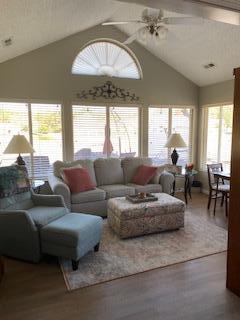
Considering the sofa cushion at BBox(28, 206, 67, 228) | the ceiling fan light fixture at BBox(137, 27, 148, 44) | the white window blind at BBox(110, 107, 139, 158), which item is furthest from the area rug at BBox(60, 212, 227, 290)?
the ceiling fan light fixture at BBox(137, 27, 148, 44)

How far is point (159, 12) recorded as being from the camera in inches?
122

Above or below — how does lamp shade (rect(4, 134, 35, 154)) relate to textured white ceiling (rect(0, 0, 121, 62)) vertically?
below

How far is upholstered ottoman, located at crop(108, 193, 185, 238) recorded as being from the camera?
12.0ft

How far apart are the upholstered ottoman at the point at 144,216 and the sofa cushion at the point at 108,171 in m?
1.11

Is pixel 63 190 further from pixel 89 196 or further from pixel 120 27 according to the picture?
pixel 120 27

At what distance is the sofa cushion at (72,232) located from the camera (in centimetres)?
285

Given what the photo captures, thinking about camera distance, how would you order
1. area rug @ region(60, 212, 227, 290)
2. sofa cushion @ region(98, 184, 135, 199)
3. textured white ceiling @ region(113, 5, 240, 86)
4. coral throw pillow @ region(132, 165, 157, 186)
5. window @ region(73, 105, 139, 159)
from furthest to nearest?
window @ region(73, 105, 139, 159)
coral throw pillow @ region(132, 165, 157, 186)
sofa cushion @ region(98, 184, 135, 199)
textured white ceiling @ region(113, 5, 240, 86)
area rug @ region(60, 212, 227, 290)

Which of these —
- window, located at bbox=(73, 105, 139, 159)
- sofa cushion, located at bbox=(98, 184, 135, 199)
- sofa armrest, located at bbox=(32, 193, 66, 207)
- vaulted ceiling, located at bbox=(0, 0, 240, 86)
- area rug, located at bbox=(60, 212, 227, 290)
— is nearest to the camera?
area rug, located at bbox=(60, 212, 227, 290)

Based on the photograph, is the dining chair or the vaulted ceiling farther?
the dining chair

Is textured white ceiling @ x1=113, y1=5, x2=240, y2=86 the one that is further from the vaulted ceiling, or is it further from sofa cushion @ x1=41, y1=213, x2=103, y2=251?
sofa cushion @ x1=41, y1=213, x2=103, y2=251

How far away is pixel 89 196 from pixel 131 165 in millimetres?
1278

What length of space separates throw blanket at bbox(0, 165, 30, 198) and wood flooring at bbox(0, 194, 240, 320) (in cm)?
90

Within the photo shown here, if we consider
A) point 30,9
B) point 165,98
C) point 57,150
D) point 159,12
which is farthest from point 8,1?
point 165,98

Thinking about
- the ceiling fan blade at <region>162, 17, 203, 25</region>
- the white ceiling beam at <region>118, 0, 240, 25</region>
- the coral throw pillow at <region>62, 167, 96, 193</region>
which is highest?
the ceiling fan blade at <region>162, 17, 203, 25</region>
